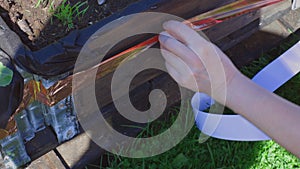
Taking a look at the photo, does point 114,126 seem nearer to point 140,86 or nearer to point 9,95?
point 140,86

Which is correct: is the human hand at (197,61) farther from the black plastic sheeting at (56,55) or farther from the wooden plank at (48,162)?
the wooden plank at (48,162)

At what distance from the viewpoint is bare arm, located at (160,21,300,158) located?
4.25ft

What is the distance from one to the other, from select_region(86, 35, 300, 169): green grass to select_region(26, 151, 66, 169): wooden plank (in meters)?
0.13

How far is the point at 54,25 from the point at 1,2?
0.17 m

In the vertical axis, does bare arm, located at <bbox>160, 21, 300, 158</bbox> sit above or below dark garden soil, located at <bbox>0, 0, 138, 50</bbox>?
below

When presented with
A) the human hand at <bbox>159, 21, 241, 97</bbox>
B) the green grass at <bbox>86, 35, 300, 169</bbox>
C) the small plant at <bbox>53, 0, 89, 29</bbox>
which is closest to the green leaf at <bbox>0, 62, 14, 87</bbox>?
the small plant at <bbox>53, 0, 89, 29</bbox>

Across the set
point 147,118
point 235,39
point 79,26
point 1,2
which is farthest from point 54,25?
point 235,39

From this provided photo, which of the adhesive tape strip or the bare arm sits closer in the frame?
the bare arm

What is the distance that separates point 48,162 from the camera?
→ 1774mm

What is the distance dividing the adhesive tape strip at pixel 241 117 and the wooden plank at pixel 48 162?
508 millimetres

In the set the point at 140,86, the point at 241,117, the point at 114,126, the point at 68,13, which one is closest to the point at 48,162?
the point at 114,126

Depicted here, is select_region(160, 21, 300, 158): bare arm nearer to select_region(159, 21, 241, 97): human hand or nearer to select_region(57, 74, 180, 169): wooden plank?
select_region(159, 21, 241, 97): human hand

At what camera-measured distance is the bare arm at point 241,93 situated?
50.9 inches

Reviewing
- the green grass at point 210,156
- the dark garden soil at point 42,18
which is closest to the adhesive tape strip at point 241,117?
the green grass at point 210,156
